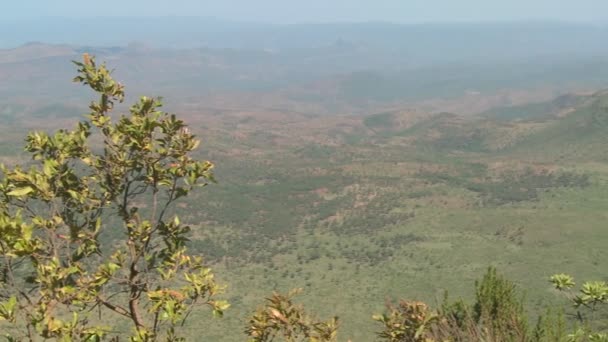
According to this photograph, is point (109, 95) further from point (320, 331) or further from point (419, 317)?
point (419, 317)

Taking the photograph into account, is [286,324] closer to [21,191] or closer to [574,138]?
[21,191]

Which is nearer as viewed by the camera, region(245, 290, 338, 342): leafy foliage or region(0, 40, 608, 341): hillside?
region(245, 290, 338, 342): leafy foliage

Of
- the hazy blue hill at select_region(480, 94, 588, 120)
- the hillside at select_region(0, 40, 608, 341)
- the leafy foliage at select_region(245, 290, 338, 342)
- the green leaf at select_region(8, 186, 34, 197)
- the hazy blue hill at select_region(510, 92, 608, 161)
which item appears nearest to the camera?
the green leaf at select_region(8, 186, 34, 197)

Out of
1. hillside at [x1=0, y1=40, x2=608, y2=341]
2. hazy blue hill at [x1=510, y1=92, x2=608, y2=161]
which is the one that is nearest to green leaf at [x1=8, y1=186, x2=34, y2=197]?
hillside at [x1=0, y1=40, x2=608, y2=341]

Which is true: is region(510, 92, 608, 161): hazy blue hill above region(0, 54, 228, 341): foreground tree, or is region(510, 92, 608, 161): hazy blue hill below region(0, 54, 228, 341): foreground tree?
below

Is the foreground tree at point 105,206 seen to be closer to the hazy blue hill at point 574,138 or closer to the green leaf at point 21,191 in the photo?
the green leaf at point 21,191

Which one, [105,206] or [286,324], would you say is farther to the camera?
[105,206]

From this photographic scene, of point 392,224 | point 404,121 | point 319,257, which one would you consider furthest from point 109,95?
point 404,121

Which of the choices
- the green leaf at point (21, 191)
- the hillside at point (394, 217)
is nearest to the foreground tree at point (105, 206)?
the green leaf at point (21, 191)

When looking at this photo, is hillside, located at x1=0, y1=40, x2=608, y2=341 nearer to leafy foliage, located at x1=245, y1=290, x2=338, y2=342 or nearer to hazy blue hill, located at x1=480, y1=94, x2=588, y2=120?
leafy foliage, located at x1=245, y1=290, x2=338, y2=342

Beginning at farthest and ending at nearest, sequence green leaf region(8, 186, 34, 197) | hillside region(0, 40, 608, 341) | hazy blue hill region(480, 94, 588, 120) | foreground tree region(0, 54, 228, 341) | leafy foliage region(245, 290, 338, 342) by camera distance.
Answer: hazy blue hill region(480, 94, 588, 120) → hillside region(0, 40, 608, 341) → leafy foliage region(245, 290, 338, 342) → foreground tree region(0, 54, 228, 341) → green leaf region(8, 186, 34, 197)

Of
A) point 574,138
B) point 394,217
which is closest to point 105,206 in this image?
point 394,217

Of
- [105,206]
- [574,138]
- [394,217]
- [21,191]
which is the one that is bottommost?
[394,217]

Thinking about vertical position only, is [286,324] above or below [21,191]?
below
